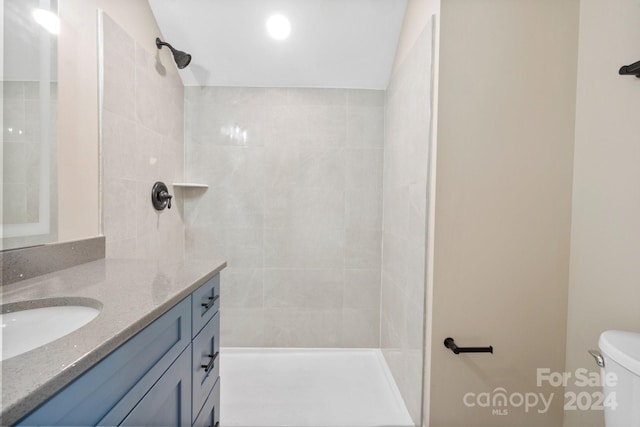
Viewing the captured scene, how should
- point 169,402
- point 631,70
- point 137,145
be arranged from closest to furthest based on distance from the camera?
point 169,402 < point 631,70 < point 137,145

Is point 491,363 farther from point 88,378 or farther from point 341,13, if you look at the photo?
point 341,13

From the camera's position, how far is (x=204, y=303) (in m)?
1.05

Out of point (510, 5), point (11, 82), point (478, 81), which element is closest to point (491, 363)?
point (478, 81)

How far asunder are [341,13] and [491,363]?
2.07m

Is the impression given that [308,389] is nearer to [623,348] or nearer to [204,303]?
[204,303]

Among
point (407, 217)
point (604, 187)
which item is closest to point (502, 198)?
point (604, 187)

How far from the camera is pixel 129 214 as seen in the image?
150cm

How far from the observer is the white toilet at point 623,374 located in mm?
777

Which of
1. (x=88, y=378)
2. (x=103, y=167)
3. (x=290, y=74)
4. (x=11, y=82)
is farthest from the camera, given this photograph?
(x=290, y=74)

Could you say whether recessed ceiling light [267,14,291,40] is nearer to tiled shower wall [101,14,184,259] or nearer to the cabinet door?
tiled shower wall [101,14,184,259]

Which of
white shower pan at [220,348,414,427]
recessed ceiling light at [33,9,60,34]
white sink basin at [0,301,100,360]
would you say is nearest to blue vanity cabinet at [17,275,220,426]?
white sink basin at [0,301,100,360]

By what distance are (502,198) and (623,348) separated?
2.01ft

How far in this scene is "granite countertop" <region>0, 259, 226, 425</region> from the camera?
0.41 meters

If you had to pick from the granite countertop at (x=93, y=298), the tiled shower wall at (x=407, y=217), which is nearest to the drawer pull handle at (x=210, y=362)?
the granite countertop at (x=93, y=298)
